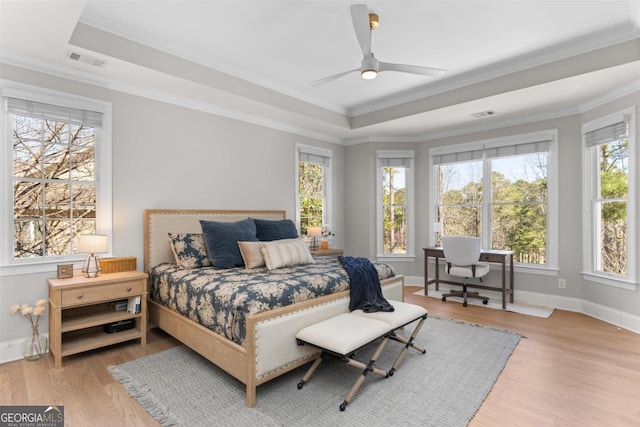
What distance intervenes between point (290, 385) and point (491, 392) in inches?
55.4

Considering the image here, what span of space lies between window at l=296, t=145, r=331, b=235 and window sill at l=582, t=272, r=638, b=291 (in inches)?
143

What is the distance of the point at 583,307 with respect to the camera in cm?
415

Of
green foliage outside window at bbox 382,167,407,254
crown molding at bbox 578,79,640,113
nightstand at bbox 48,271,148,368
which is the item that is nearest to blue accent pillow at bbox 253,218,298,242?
nightstand at bbox 48,271,148,368

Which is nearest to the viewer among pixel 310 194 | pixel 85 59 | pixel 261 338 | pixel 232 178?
pixel 261 338

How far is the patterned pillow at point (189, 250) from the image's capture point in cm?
335

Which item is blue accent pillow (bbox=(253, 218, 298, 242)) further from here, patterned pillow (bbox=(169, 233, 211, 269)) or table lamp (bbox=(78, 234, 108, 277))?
table lamp (bbox=(78, 234, 108, 277))

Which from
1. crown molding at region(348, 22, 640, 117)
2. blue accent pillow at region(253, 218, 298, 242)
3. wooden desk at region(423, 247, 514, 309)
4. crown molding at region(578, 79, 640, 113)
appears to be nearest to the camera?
crown molding at region(348, 22, 640, 117)

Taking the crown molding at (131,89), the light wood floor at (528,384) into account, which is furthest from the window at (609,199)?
the crown molding at (131,89)

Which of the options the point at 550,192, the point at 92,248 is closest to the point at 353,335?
the point at 92,248

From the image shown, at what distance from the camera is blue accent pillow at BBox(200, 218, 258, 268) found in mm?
3305

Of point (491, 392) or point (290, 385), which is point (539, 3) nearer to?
Result: point (491, 392)

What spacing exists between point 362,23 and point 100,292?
9.87 feet

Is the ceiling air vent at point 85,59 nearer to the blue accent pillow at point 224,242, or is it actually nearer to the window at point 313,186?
the blue accent pillow at point 224,242

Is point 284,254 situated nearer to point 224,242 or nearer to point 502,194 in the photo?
point 224,242
